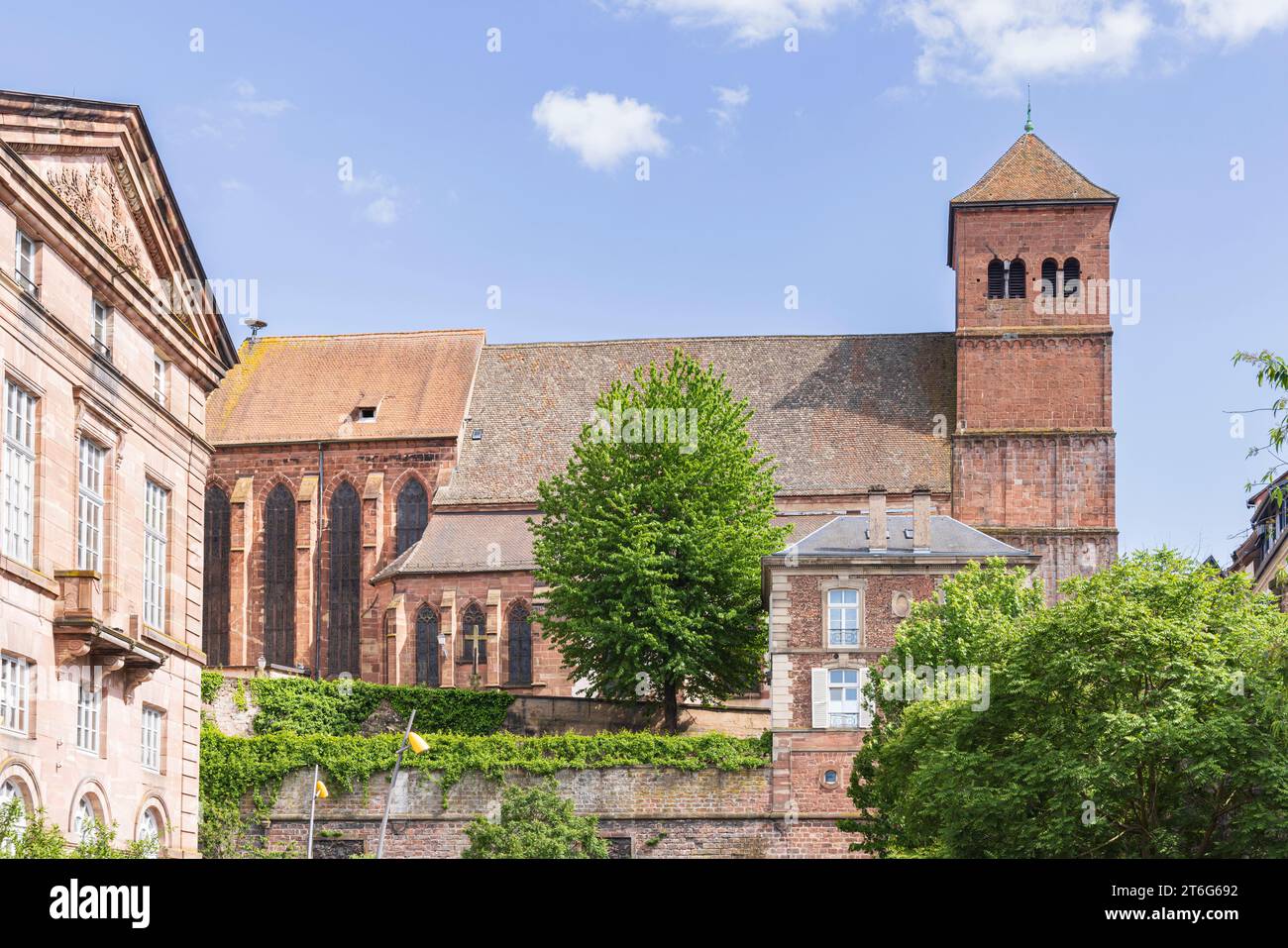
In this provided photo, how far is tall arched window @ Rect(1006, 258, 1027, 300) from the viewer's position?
6706 centimetres

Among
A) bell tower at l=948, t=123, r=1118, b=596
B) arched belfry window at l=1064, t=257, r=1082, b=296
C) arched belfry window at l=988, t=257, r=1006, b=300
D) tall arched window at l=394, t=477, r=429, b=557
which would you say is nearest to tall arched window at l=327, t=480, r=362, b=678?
tall arched window at l=394, t=477, r=429, b=557

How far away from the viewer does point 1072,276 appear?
66812 millimetres

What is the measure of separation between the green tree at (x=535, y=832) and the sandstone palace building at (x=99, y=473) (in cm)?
809

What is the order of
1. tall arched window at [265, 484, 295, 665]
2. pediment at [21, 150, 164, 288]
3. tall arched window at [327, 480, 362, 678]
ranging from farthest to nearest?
tall arched window at [265, 484, 295, 665] < tall arched window at [327, 480, 362, 678] < pediment at [21, 150, 164, 288]

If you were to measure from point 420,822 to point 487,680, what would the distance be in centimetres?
1671

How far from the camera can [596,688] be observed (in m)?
52.9

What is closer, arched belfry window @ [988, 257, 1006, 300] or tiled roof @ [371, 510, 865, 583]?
tiled roof @ [371, 510, 865, 583]

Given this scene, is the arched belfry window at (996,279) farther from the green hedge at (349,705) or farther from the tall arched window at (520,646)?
the green hedge at (349,705)

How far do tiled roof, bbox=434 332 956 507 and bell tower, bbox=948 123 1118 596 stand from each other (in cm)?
214

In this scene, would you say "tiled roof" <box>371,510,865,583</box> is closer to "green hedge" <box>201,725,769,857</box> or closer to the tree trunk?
the tree trunk

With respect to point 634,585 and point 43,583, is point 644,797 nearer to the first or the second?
point 634,585
